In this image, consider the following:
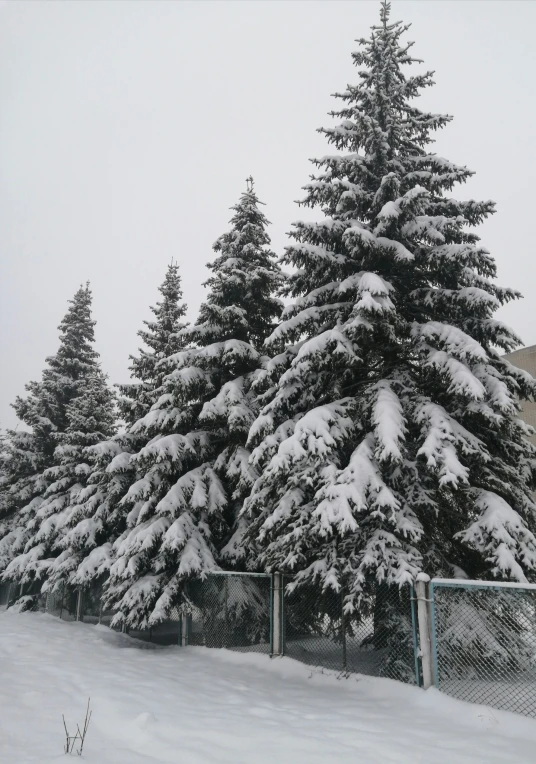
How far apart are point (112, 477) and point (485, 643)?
11066 millimetres

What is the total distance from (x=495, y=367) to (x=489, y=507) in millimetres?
2994

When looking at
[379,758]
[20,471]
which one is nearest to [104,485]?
[20,471]

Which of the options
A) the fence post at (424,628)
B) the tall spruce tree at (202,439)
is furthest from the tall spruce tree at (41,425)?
the fence post at (424,628)

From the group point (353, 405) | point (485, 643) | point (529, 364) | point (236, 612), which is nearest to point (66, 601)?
point (236, 612)

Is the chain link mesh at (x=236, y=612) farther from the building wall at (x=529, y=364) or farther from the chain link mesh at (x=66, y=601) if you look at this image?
the building wall at (x=529, y=364)

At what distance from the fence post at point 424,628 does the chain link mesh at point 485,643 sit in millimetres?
128

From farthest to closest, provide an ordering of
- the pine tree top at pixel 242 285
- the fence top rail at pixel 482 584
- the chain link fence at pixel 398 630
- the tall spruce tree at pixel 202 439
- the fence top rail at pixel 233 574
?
the pine tree top at pixel 242 285 → the tall spruce tree at pixel 202 439 → the fence top rail at pixel 233 574 → the chain link fence at pixel 398 630 → the fence top rail at pixel 482 584

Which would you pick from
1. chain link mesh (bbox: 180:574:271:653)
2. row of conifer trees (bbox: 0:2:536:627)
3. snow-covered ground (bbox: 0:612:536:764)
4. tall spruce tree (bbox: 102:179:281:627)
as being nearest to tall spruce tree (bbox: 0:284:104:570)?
row of conifer trees (bbox: 0:2:536:627)

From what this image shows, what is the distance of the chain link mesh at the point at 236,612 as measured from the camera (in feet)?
34.2

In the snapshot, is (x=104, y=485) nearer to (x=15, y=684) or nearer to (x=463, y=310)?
(x=15, y=684)

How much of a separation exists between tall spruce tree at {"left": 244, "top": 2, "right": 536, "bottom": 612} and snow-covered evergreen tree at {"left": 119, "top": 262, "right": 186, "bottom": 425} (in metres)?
6.62

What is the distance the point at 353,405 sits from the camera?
9312 millimetres

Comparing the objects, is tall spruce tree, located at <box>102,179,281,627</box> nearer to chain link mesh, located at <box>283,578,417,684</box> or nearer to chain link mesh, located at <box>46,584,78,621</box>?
chain link mesh, located at <box>283,578,417,684</box>

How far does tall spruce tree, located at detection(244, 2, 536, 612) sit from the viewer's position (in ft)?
25.7
